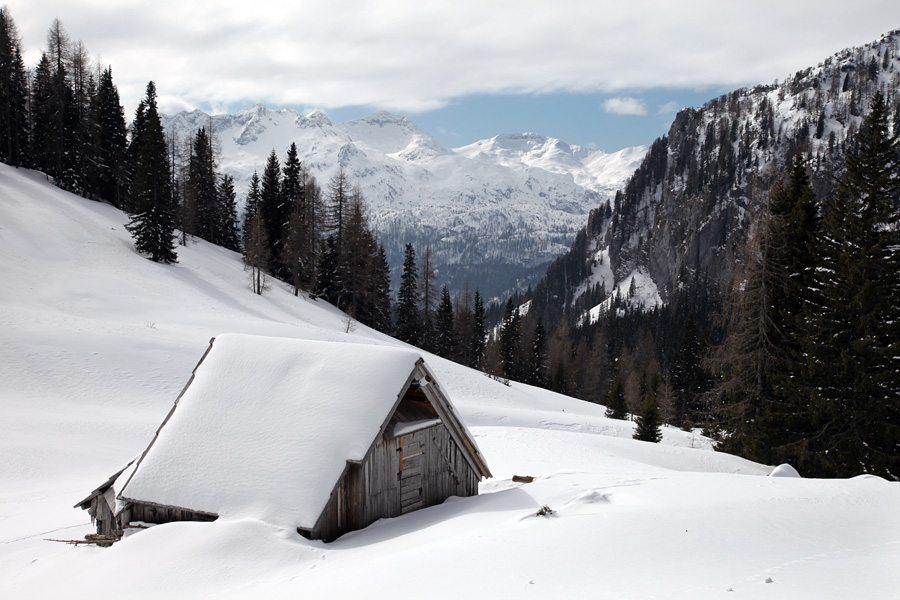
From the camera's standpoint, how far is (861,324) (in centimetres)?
1928

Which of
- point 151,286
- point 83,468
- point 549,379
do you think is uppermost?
point 151,286

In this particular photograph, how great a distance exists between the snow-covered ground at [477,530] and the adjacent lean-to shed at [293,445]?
0.51m

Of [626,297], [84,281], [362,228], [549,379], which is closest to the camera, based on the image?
[84,281]

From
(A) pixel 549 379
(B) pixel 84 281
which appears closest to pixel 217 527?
(B) pixel 84 281

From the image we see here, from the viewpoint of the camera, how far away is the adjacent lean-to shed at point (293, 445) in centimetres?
927

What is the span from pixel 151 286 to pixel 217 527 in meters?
33.9

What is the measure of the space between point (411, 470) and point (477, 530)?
2940 millimetres

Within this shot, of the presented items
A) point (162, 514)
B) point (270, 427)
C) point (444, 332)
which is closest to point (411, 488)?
point (270, 427)

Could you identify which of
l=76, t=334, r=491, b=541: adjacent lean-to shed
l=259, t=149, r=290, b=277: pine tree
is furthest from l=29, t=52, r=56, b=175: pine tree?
l=76, t=334, r=491, b=541: adjacent lean-to shed

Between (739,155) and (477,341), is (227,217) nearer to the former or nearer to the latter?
(477,341)

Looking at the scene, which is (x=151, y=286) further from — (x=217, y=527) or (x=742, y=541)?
(x=742, y=541)

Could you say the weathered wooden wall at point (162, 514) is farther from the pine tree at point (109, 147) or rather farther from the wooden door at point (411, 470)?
the pine tree at point (109, 147)

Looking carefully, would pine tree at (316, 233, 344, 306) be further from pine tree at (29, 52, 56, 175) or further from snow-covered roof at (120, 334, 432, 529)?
snow-covered roof at (120, 334, 432, 529)

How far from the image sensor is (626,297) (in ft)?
588
